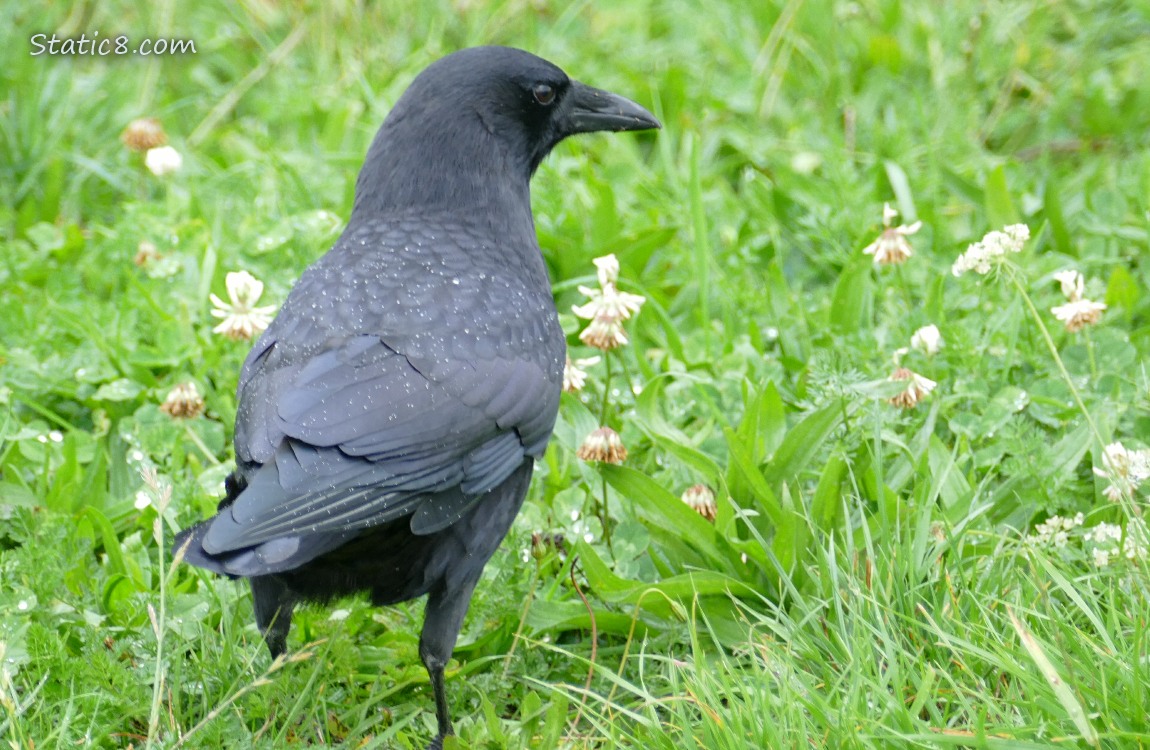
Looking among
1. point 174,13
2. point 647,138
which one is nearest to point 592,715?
point 647,138

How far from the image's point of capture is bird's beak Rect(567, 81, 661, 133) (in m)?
3.94

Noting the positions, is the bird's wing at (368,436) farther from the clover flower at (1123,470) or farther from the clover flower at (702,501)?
the clover flower at (1123,470)

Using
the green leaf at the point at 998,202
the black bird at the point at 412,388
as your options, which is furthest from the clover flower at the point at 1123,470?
the green leaf at the point at 998,202

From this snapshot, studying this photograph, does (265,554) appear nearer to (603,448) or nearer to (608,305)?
(603,448)

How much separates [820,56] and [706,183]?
0.99 meters

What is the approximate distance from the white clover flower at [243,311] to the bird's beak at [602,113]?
1.04 m

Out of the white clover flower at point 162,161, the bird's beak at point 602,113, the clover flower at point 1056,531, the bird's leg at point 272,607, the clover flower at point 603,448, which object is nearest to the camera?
the bird's leg at point 272,607

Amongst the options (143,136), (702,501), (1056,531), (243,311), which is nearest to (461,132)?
(243,311)

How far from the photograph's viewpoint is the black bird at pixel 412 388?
8.95ft

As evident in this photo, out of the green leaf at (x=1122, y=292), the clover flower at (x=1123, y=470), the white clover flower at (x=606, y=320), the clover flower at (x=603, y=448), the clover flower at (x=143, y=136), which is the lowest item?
the clover flower at (x=603, y=448)

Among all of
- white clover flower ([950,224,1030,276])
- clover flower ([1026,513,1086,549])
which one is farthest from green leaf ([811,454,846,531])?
white clover flower ([950,224,1030,276])

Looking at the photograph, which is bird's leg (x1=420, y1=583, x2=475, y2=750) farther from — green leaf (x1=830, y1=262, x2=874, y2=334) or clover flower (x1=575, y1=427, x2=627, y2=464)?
green leaf (x1=830, y1=262, x2=874, y2=334)

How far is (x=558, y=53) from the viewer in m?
6.29

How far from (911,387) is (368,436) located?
1435mm
